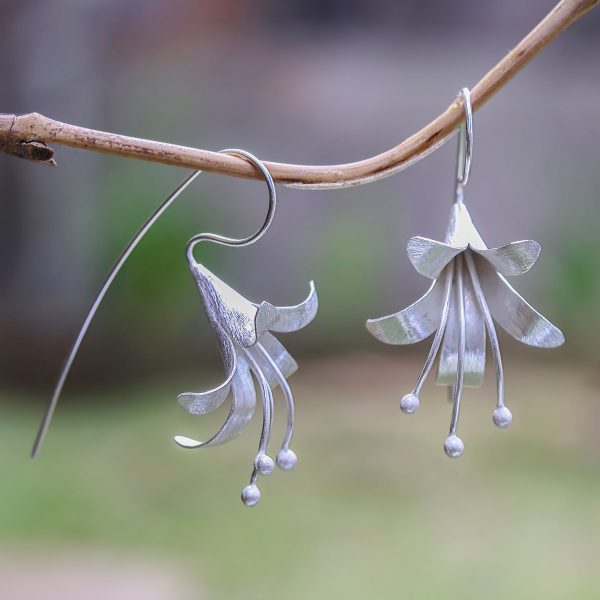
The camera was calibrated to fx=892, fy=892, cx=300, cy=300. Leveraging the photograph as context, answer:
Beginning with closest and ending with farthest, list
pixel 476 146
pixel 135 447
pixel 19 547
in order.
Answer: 1. pixel 19 547
2. pixel 135 447
3. pixel 476 146

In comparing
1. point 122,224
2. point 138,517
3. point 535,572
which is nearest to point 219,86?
point 122,224

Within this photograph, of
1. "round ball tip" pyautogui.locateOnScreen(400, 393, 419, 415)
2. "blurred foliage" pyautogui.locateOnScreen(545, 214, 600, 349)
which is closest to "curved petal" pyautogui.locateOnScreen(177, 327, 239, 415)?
"round ball tip" pyautogui.locateOnScreen(400, 393, 419, 415)

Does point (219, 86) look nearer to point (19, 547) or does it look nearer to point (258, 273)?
point (258, 273)

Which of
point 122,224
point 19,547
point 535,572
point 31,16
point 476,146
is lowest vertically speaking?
point 19,547

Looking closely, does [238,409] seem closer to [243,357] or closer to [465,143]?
[243,357]

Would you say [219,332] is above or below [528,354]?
below

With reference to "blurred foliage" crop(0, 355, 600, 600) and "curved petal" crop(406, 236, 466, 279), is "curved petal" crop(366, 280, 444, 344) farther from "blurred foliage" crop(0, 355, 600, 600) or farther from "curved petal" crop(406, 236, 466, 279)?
"blurred foliage" crop(0, 355, 600, 600)
